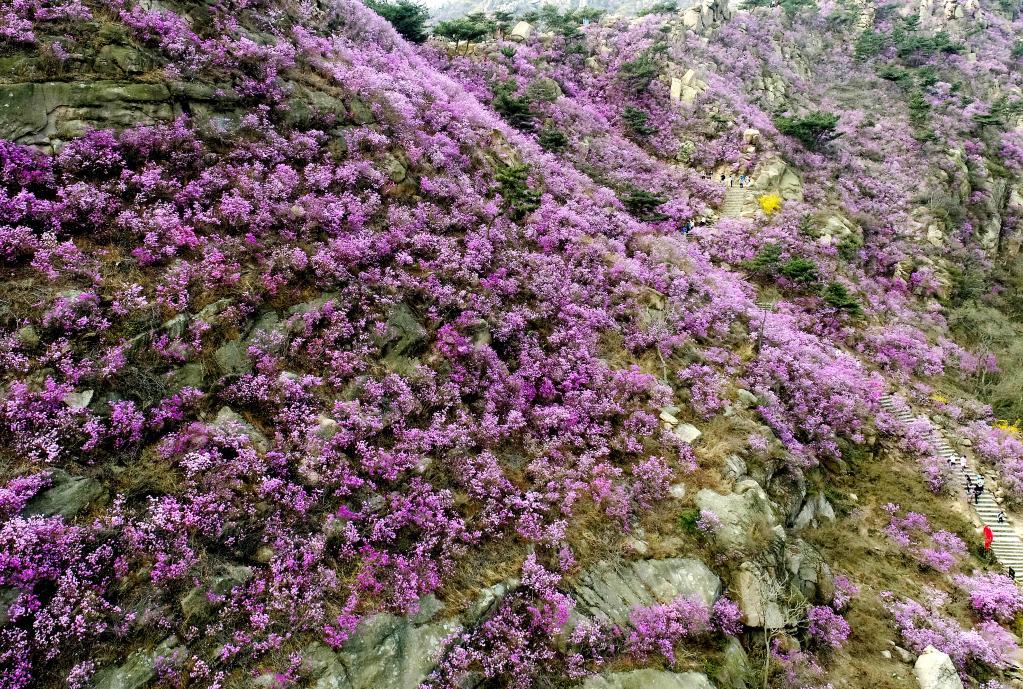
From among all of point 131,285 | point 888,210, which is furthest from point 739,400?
point 888,210

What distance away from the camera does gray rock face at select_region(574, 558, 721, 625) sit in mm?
11414

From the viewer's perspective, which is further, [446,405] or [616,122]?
[616,122]

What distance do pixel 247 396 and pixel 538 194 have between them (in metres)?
14.2

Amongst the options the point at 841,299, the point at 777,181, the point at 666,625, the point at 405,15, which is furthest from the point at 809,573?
the point at 405,15

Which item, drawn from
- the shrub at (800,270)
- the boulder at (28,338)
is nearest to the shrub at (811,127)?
the shrub at (800,270)

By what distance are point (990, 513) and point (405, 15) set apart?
37.6m

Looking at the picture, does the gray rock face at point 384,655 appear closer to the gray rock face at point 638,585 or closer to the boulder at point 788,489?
the gray rock face at point 638,585

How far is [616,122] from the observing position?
1521 inches

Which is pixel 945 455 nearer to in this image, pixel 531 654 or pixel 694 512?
pixel 694 512

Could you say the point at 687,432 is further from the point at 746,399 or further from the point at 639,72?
the point at 639,72

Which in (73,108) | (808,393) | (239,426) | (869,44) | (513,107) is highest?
(869,44)

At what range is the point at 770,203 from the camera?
34.4 m

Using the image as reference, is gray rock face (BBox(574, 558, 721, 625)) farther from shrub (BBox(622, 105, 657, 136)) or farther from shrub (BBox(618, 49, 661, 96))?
shrub (BBox(618, 49, 661, 96))

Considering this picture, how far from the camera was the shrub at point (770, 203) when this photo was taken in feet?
112
